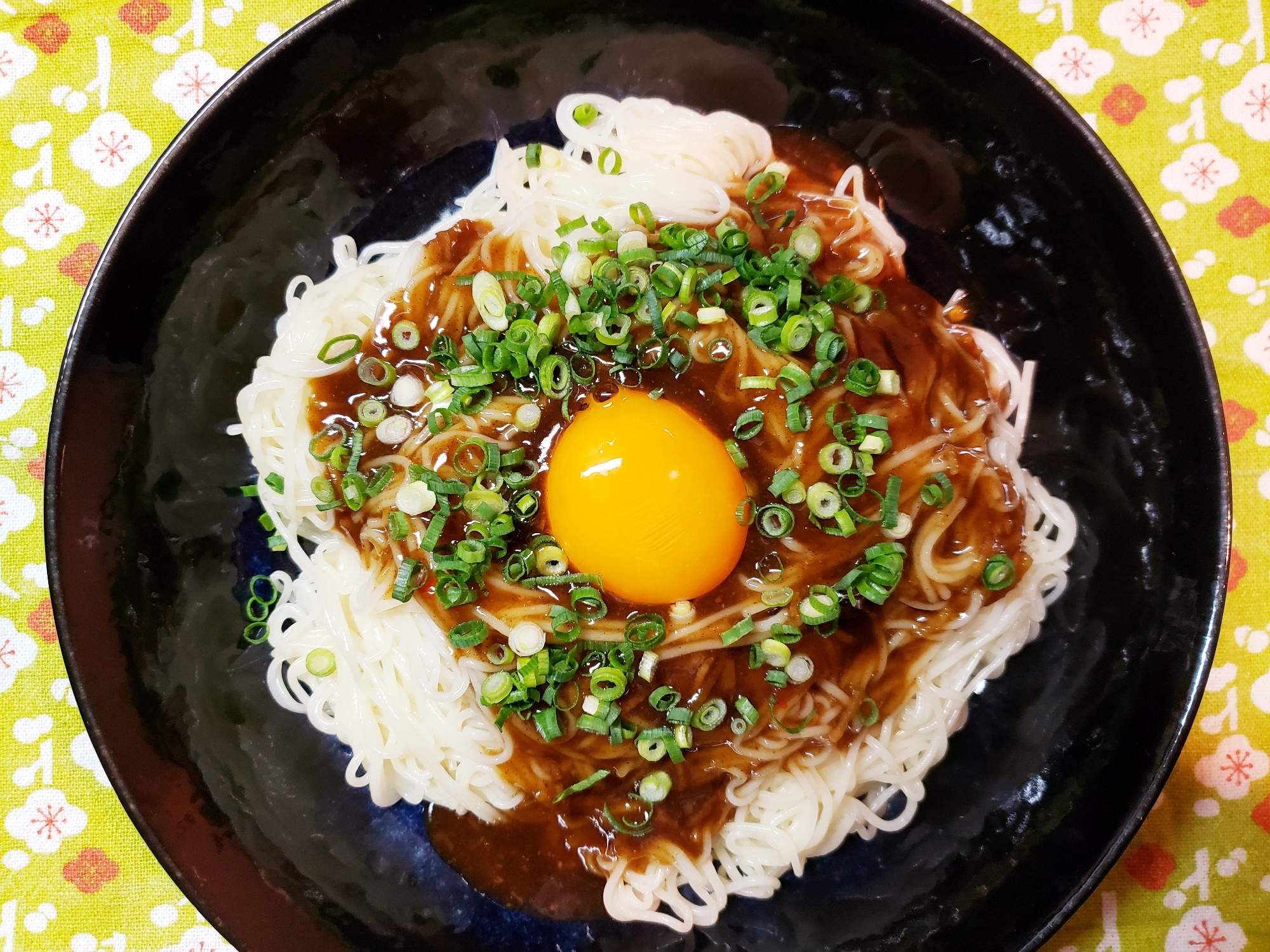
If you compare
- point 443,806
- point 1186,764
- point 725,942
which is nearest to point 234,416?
point 443,806

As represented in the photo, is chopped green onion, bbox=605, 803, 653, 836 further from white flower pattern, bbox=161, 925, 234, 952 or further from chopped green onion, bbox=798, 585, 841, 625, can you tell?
white flower pattern, bbox=161, 925, 234, 952

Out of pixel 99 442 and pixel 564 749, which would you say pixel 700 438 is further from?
pixel 99 442

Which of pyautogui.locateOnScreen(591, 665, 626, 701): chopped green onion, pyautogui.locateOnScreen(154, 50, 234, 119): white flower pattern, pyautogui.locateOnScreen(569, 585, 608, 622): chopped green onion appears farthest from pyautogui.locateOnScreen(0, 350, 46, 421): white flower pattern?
pyautogui.locateOnScreen(591, 665, 626, 701): chopped green onion

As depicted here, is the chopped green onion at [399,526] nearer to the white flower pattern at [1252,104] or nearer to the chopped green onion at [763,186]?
the chopped green onion at [763,186]

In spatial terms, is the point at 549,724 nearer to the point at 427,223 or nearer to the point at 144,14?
the point at 427,223

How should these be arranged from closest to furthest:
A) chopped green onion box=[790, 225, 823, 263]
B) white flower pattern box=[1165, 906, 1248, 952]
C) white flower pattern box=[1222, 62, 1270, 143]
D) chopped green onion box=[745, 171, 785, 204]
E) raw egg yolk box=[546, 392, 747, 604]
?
raw egg yolk box=[546, 392, 747, 604], chopped green onion box=[790, 225, 823, 263], chopped green onion box=[745, 171, 785, 204], white flower pattern box=[1165, 906, 1248, 952], white flower pattern box=[1222, 62, 1270, 143]

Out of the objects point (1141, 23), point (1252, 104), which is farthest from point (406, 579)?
point (1252, 104)

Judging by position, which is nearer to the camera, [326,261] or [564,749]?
[564,749]

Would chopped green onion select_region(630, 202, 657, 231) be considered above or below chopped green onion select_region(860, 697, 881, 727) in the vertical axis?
above
